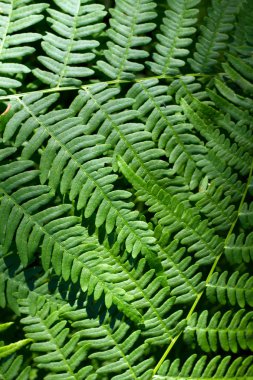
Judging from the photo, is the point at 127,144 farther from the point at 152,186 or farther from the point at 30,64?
the point at 30,64

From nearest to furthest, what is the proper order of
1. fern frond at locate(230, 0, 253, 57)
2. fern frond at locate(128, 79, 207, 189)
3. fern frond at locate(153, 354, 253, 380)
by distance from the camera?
fern frond at locate(153, 354, 253, 380) < fern frond at locate(128, 79, 207, 189) < fern frond at locate(230, 0, 253, 57)

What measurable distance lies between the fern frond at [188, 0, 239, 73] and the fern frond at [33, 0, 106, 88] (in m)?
0.43

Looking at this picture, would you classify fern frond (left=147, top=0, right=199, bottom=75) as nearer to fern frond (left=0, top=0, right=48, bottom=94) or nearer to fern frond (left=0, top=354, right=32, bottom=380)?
fern frond (left=0, top=0, right=48, bottom=94)

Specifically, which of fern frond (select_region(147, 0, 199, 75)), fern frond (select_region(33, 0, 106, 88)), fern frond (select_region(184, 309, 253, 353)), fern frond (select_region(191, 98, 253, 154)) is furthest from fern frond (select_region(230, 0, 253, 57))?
fern frond (select_region(184, 309, 253, 353))

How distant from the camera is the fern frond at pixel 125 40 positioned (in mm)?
1998

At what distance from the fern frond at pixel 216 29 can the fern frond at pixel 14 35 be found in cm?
66

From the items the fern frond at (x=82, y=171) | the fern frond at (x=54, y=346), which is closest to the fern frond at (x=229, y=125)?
the fern frond at (x=82, y=171)

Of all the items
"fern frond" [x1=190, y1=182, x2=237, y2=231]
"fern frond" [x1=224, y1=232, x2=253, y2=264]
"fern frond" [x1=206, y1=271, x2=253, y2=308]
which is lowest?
"fern frond" [x1=206, y1=271, x2=253, y2=308]

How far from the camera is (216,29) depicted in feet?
6.81

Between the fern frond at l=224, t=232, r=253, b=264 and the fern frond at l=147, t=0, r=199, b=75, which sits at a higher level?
the fern frond at l=147, t=0, r=199, b=75

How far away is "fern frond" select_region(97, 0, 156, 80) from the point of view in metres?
2.00

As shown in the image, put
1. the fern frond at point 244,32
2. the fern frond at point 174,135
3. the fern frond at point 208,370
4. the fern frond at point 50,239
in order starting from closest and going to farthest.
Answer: the fern frond at point 50,239
the fern frond at point 208,370
the fern frond at point 174,135
the fern frond at point 244,32

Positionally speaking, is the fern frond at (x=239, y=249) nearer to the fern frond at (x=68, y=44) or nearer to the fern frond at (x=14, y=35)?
the fern frond at (x=68, y=44)

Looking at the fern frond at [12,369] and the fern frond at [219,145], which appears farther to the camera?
the fern frond at [219,145]
